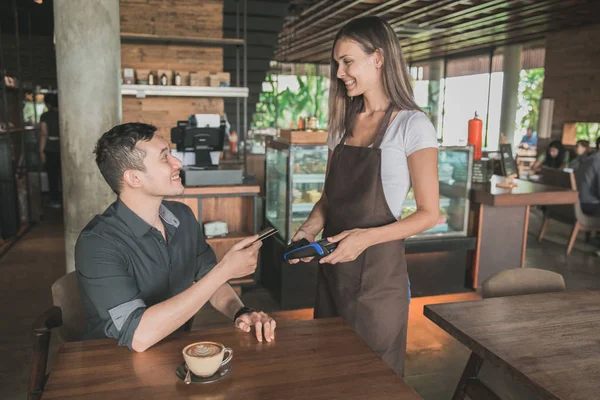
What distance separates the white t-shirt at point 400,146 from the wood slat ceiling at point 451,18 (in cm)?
504

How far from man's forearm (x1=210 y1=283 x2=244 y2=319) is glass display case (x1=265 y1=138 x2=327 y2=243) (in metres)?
2.11

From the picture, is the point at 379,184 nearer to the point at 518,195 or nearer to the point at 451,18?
the point at 518,195

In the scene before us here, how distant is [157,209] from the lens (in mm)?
1740

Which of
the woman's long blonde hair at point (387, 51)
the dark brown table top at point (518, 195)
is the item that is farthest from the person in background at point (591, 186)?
the woman's long blonde hair at point (387, 51)

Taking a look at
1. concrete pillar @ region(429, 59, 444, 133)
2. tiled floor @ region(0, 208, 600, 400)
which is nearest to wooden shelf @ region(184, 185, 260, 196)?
tiled floor @ region(0, 208, 600, 400)

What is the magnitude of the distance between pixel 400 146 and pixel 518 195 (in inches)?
114

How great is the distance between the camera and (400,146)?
5.78 ft

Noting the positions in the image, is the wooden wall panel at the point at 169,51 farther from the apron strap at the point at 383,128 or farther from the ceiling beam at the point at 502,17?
the apron strap at the point at 383,128

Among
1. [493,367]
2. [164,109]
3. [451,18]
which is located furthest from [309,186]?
[451,18]

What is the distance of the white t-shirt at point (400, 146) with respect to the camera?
1730 mm

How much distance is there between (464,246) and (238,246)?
329cm

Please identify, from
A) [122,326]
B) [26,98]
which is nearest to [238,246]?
[122,326]

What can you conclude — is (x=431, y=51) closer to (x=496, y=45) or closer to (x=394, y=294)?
(x=496, y=45)

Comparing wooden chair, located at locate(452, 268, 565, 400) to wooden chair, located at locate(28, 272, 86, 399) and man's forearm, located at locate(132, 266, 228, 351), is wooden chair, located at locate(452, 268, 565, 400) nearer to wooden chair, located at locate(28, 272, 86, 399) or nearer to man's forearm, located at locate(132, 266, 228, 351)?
man's forearm, located at locate(132, 266, 228, 351)
